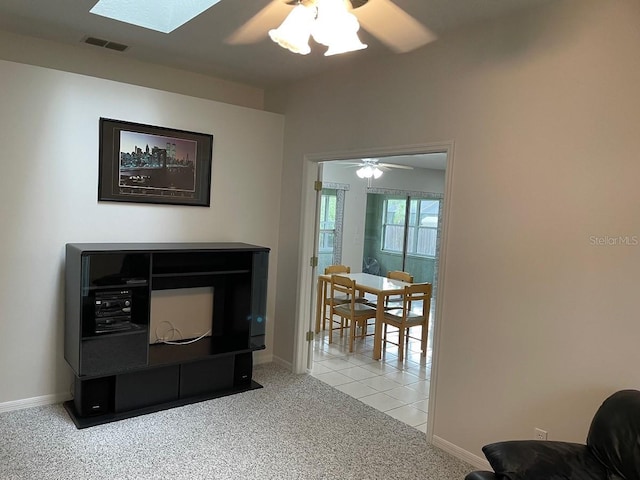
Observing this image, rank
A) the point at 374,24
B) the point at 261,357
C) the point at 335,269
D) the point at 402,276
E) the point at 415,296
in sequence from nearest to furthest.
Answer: the point at 374,24 → the point at 261,357 → the point at 415,296 → the point at 402,276 → the point at 335,269

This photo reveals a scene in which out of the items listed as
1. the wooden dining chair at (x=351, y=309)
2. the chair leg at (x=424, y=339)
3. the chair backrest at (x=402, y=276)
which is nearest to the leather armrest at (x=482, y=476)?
the wooden dining chair at (x=351, y=309)

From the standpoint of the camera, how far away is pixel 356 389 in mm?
4082

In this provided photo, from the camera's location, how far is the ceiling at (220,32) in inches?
105

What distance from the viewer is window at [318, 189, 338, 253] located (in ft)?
24.3

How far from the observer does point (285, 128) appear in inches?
174

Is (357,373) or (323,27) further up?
(323,27)

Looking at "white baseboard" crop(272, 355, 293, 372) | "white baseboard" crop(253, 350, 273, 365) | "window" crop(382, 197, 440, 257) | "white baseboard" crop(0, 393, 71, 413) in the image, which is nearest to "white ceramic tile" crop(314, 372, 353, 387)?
"white baseboard" crop(272, 355, 293, 372)

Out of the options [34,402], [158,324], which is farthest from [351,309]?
[34,402]

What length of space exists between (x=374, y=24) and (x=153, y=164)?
2.00 m

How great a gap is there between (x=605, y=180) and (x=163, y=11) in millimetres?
2838

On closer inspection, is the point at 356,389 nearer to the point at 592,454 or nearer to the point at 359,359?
the point at 359,359

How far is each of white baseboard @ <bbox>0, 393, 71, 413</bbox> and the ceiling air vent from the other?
2.61 m

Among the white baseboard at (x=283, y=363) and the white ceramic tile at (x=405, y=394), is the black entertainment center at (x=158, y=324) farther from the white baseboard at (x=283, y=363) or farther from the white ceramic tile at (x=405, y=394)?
the white ceramic tile at (x=405, y=394)

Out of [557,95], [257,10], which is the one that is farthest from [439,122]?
[257,10]
